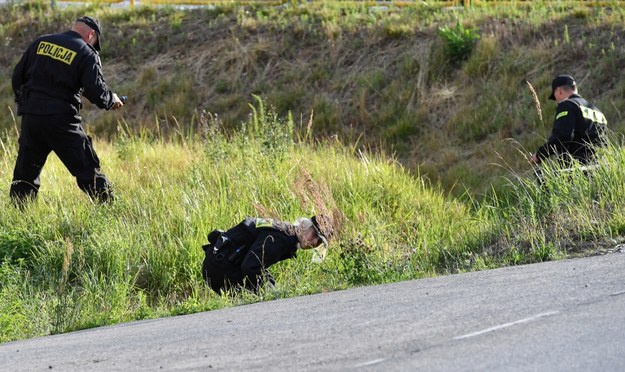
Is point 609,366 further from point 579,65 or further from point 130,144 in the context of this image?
point 579,65

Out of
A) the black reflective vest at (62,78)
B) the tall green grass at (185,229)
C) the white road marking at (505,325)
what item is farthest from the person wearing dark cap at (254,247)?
the white road marking at (505,325)

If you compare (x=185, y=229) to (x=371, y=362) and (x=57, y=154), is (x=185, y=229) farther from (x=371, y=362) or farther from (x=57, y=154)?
(x=371, y=362)

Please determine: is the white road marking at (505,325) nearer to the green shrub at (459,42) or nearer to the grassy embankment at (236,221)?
the grassy embankment at (236,221)

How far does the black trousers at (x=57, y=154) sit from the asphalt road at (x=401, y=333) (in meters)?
3.09

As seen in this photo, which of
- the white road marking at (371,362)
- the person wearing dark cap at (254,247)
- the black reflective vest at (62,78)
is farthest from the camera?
the black reflective vest at (62,78)

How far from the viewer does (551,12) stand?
719 inches

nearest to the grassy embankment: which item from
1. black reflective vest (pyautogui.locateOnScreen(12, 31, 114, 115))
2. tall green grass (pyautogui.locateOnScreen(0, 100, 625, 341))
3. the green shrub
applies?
tall green grass (pyautogui.locateOnScreen(0, 100, 625, 341))

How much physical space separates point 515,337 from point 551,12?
1329cm

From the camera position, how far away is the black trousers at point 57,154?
10.6 m

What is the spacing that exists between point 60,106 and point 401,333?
5.55 metres

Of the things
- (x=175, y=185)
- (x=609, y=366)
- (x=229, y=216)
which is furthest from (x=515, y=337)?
(x=175, y=185)

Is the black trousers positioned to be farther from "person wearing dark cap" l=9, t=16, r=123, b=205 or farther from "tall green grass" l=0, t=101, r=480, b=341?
"tall green grass" l=0, t=101, r=480, b=341

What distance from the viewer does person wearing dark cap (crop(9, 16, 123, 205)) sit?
10.6 metres

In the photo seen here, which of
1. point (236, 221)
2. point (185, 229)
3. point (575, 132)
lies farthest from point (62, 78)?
point (575, 132)
